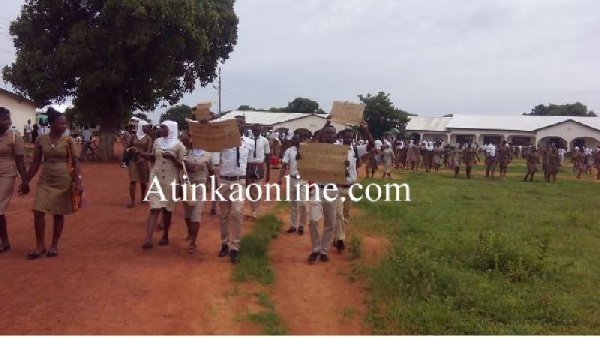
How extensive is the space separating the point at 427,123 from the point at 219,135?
52.3 m

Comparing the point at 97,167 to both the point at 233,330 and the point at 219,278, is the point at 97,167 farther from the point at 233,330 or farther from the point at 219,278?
the point at 233,330

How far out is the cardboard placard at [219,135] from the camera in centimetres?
779

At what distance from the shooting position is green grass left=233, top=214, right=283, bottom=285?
6.96 m

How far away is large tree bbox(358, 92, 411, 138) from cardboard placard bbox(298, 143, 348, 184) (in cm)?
3954

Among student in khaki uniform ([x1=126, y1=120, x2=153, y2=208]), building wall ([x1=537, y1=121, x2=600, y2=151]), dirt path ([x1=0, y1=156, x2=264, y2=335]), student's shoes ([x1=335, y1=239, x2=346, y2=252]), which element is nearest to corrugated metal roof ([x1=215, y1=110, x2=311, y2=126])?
building wall ([x1=537, y1=121, x2=600, y2=151])

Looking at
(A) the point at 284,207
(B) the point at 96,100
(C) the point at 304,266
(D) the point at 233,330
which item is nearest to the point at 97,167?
(B) the point at 96,100

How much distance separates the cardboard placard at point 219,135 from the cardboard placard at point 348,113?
4.92ft

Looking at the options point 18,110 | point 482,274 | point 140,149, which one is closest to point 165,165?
point 140,149

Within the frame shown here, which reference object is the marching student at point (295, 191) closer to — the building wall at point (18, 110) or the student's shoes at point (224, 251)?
the student's shoes at point (224, 251)

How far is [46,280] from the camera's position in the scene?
627cm

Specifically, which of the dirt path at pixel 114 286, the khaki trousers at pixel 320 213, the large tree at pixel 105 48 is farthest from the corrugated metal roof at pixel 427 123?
the khaki trousers at pixel 320 213

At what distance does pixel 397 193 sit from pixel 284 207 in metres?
5.28

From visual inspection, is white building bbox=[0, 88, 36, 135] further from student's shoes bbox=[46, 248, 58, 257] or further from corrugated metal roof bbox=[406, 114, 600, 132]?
student's shoes bbox=[46, 248, 58, 257]

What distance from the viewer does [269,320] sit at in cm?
550
